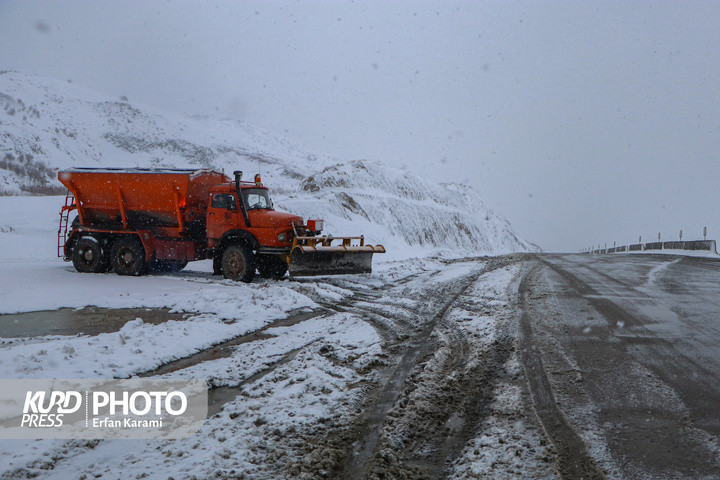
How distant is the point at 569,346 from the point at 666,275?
10.4 meters

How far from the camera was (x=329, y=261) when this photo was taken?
1314cm

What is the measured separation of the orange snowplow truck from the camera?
515 inches

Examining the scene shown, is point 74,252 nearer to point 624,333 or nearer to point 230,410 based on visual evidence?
point 230,410

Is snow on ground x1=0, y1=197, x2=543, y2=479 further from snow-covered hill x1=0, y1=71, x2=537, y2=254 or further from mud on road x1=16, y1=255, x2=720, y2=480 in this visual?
snow-covered hill x1=0, y1=71, x2=537, y2=254

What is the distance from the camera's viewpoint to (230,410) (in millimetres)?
4121

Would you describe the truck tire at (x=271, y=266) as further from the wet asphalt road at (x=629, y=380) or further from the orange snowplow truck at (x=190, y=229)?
the wet asphalt road at (x=629, y=380)

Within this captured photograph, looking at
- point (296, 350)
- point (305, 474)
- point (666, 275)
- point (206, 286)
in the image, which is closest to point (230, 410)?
point (305, 474)

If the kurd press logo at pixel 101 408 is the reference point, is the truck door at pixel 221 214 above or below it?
above

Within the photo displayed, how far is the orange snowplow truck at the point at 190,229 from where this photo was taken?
13.1 meters

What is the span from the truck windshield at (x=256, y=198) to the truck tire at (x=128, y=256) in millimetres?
3736

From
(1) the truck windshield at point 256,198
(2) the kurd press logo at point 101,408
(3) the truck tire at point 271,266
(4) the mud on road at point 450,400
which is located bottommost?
(2) the kurd press logo at point 101,408

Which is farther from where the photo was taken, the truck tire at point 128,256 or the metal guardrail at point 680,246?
the metal guardrail at point 680,246

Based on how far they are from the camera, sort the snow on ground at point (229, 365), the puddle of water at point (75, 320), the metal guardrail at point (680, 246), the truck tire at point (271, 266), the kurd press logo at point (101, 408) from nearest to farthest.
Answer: the snow on ground at point (229, 365) < the kurd press logo at point (101, 408) < the puddle of water at point (75, 320) < the truck tire at point (271, 266) < the metal guardrail at point (680, 246)

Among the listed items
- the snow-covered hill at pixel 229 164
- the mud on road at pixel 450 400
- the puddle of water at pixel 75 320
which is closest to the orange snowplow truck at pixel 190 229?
the puddle of water at pixel 75 320
